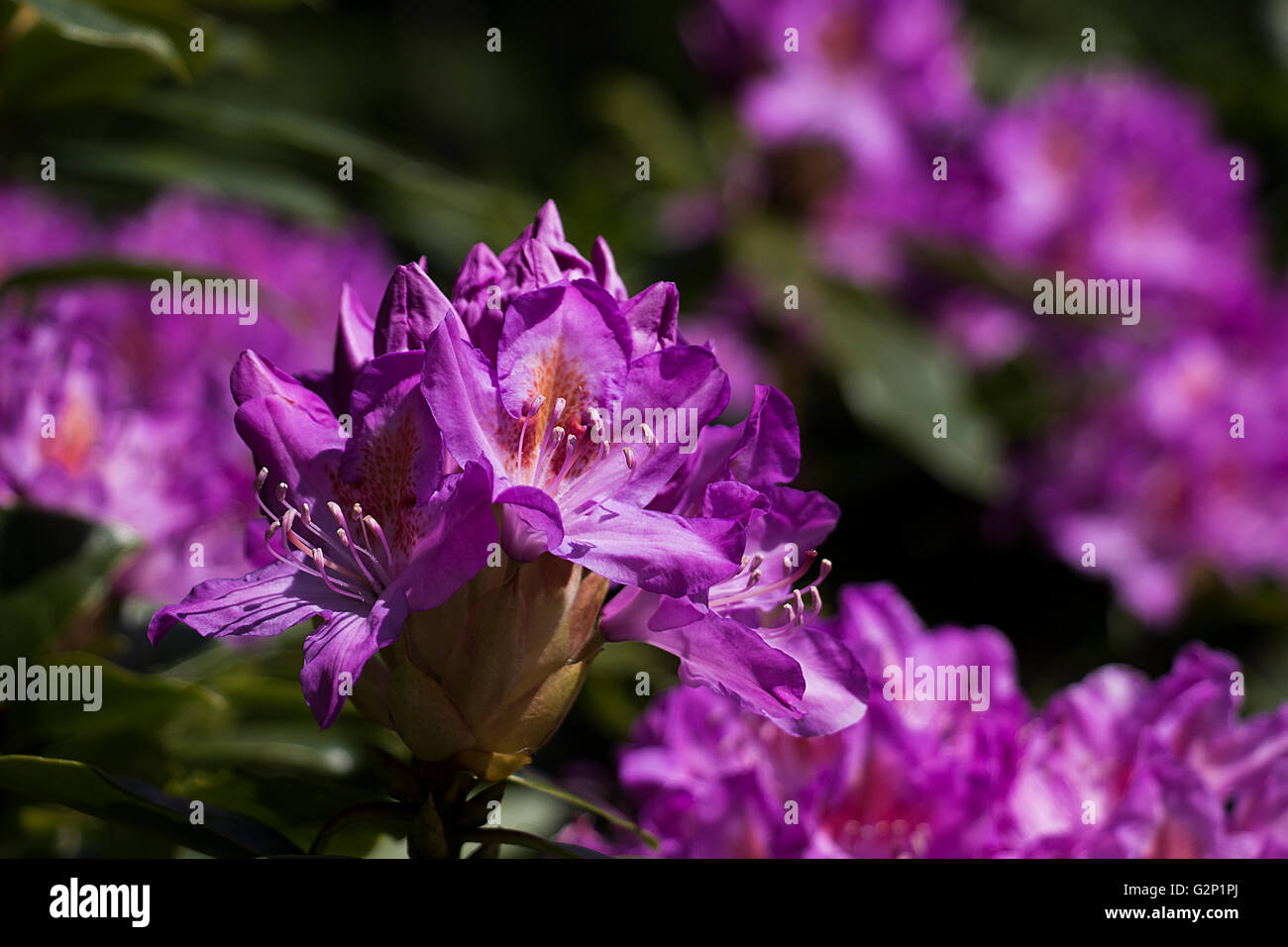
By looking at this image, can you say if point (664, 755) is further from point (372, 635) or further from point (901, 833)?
point (372, 635)

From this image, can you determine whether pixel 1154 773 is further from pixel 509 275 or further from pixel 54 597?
pixel 54 597

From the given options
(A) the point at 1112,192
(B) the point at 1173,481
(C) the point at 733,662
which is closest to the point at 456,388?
(C) the point at 733,662

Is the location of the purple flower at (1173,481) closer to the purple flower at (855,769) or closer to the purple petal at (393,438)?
the purple flower at (855,769)

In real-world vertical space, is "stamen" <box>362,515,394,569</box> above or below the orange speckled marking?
below

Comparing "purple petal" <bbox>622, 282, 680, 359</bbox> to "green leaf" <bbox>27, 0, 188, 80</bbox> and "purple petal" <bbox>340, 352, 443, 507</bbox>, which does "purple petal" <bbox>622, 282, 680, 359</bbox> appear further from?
"green leaf" <bbox>27, 0, 188, 80</bbox>

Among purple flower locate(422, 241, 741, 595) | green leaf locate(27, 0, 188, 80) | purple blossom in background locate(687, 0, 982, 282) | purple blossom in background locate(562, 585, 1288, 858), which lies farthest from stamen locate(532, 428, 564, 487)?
purple blossom in background locate(687, 0, 982, 282)
